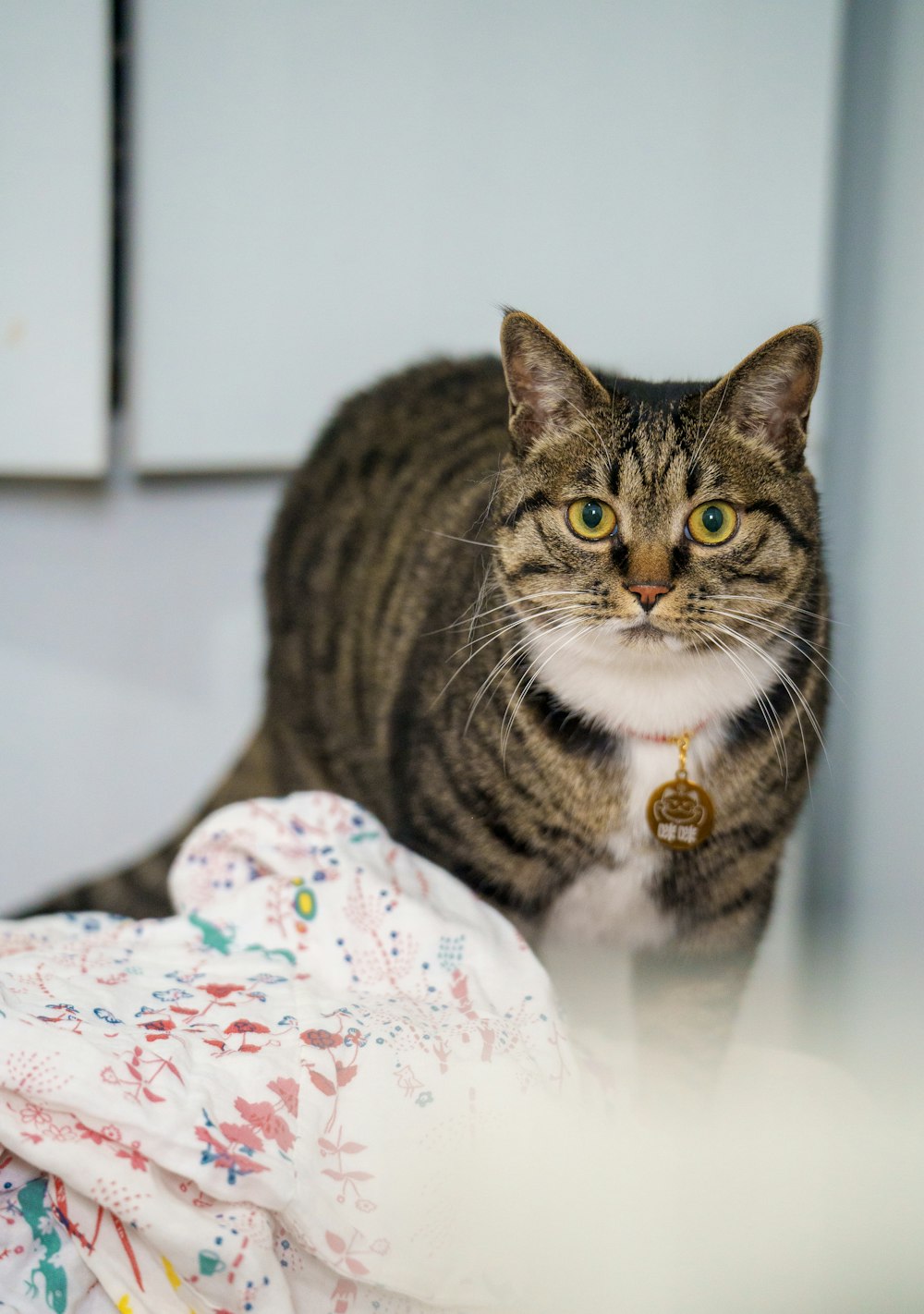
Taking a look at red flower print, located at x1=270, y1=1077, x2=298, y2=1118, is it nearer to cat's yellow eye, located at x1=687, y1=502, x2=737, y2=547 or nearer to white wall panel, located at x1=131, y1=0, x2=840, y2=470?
cat's yellow eye, located at x1=687, y1=502, x2=737, y2=547

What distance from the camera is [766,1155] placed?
2.38ft

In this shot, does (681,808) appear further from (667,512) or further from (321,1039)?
(321,1039)

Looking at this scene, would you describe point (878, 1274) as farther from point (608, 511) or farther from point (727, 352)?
point (727, 352)

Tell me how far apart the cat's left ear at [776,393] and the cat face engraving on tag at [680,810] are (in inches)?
12.0

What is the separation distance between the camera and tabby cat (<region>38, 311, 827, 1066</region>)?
944 millimetres

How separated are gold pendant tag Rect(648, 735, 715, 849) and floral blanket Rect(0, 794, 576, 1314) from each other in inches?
7.9

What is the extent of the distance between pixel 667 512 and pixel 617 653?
0.13 meters

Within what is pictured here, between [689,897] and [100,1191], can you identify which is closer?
[100,1191]

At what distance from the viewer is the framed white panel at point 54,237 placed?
1.50 meters

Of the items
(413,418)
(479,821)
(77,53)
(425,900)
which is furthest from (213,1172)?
(77,53)

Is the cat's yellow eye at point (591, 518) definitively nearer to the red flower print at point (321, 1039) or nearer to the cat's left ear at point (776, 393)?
the cat's left ear at point (776, 393)

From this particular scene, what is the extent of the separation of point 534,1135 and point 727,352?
43.7 inches

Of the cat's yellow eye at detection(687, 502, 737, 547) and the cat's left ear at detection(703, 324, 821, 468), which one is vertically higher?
the cat's left ear at detection(703, 324, 821, 468)

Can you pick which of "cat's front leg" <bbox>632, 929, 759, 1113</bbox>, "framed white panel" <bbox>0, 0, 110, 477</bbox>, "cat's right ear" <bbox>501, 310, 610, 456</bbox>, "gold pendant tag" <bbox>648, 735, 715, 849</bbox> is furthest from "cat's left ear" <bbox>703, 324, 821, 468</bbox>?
"framed white panel" <bbox>0, 0, 110, 477</bbox>
